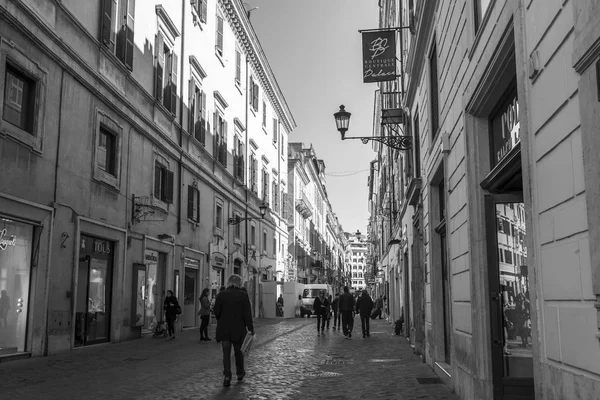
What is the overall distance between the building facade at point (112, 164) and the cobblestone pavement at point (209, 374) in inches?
59.0

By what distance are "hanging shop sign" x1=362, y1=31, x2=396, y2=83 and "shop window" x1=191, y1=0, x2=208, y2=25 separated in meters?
11.9

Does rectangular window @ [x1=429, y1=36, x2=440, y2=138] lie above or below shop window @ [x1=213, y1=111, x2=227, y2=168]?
below

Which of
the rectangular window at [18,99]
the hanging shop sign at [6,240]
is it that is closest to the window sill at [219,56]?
the rectangular window at [18,99]

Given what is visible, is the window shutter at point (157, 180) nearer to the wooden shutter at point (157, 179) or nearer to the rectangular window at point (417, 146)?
the wooden shutter at point (157, 179)

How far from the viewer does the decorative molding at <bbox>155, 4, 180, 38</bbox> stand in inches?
827

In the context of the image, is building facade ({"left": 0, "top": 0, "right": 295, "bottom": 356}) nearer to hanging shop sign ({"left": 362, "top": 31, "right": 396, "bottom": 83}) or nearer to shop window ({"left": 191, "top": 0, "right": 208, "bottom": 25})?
shop window ({"left": 191, "top": 0, "right": 208, "bottom": 25})

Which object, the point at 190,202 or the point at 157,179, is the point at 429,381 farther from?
the point at 190,202

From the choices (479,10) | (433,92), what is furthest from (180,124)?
(479,10)

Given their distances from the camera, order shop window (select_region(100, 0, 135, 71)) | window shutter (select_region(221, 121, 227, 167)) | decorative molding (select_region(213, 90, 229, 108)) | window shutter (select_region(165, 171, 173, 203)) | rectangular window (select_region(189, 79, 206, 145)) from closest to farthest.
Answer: shop window (select_region(100, 0, 135, 71)), window shutter (select_region(165, 171, 173, 203)), rectangular window (select_region(189, 79, 206, 145)), decorative molding (select_region(213, 90, 229, 108)), window shutter (select_region(221, 121, 227, 167))

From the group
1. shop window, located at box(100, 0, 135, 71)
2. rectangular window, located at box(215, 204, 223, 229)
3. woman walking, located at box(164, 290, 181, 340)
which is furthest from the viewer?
rectangular window, located at box(215, 204, 223, 229)

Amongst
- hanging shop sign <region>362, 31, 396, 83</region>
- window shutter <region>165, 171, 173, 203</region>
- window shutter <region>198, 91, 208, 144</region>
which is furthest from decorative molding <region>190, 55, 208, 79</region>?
hanging shop sign <region>362, 31, 396, 83</region>

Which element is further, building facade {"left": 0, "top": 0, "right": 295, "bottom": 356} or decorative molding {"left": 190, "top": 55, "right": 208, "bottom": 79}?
decorative molding {"left": 190, "top": 55, "right": 208, "bottom": 79}

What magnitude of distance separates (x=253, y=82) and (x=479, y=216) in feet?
104

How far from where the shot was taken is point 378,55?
50.8 ft
